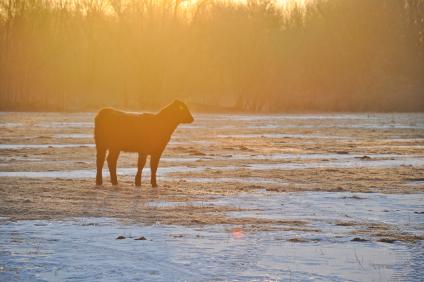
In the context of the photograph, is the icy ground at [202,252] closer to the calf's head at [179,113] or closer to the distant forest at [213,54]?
the calf's head at [179,113]

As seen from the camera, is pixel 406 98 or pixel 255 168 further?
pixel 406 98

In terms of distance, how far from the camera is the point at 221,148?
28156 millimetres

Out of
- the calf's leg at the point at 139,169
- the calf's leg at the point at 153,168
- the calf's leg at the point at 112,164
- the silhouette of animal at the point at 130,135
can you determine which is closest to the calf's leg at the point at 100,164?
the silhouette of animal at the point at 130,135

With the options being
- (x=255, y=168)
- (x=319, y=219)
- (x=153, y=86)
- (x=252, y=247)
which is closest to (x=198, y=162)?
(x=255, y=168)

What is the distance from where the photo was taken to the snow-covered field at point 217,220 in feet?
27.6

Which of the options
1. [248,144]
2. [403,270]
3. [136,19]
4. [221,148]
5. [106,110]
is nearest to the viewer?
[403,270]

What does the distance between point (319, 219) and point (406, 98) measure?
72.0 meters

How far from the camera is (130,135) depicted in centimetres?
1666

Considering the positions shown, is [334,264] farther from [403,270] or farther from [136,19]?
[136,19]

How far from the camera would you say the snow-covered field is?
27.6 feet

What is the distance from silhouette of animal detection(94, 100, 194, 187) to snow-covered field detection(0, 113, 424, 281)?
519 millimetres

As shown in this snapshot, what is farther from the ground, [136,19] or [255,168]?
[136,19]

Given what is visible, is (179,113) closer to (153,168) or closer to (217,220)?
(153,168)

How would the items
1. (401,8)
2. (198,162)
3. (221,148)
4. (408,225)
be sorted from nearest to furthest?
(408,225) < (198,162) < (221,148) < (401,8)
